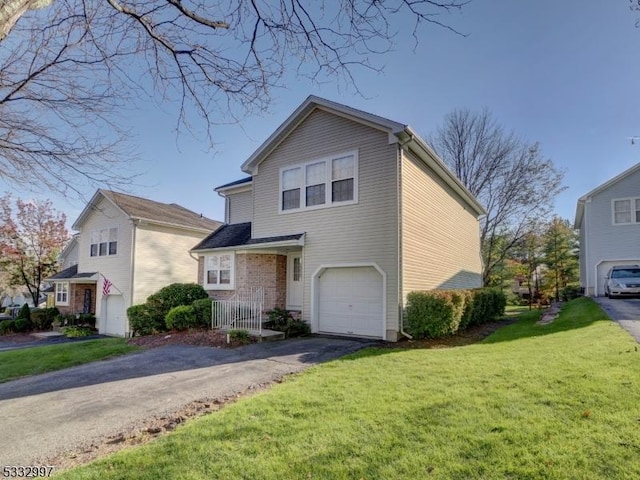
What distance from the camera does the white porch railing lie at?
12110 mm

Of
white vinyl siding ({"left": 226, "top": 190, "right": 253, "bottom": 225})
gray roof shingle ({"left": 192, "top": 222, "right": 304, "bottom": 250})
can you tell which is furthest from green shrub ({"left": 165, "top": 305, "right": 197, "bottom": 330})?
white vinyl siding ({"left": 226, "top": 190, "right": 253, "bottom": 225})

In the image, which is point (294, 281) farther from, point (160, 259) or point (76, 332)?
point (76, 332)

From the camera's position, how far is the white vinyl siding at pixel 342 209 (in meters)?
11.2

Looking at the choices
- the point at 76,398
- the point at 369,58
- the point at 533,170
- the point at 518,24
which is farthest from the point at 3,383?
the point at 533,170

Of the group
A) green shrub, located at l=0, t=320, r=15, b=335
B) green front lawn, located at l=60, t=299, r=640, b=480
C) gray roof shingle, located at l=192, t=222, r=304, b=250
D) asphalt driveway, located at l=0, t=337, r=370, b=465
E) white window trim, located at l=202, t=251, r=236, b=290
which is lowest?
green shrub, located at l=0, t=320, r=15, b=335

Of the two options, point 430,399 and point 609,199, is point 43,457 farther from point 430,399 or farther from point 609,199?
point 609,199

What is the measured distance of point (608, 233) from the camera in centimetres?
2025

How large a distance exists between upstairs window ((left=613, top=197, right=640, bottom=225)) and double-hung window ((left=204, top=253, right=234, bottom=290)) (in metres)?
20.7

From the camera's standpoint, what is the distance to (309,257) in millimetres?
12812

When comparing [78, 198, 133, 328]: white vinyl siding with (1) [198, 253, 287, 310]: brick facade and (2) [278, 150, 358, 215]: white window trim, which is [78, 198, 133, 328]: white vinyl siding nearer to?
(1) [198, 253, 287, 310]: brick facade

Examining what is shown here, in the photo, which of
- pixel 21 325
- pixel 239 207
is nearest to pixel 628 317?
pixel 239 207

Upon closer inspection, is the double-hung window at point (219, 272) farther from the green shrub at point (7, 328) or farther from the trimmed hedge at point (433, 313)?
the green shrub at point (7, 328)

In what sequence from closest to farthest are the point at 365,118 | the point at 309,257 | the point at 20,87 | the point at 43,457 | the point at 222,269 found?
1. the point at 43,457
2. the point at 20,87
3. the point at 365,118
4. the point at 309,257
5. the point at 222,269

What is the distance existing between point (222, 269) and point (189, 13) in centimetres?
1297
